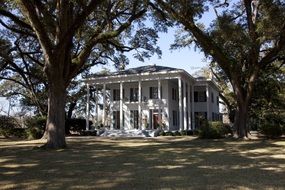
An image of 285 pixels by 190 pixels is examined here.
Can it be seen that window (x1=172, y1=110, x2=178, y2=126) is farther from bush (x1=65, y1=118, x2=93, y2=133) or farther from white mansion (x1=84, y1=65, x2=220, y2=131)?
bush (x1=65, y1=118, x2=93, y2=133)

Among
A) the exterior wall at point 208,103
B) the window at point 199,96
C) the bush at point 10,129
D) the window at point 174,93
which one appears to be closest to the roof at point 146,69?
the window at point 174,93

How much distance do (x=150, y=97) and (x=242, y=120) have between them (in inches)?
571

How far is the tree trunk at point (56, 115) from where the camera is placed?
20297 millimetres

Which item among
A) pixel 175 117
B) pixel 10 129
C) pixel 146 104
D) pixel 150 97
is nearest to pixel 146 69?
pixel 150 97

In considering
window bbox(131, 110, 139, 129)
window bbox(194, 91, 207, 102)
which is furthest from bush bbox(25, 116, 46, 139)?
window bbox(194, 91, 207, 102)

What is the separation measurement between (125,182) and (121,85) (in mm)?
30548

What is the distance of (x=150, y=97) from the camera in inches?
1599

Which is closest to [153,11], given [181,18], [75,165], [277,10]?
[181,18]

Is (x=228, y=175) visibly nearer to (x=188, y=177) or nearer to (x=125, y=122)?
(x=188, y=177)

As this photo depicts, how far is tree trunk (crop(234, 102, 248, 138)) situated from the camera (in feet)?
90.4

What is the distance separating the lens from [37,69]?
39.1 meters

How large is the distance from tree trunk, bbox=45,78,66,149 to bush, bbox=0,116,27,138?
16.1m

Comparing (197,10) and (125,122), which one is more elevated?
(197,10)

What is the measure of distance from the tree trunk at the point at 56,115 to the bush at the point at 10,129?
1607 centimetres
